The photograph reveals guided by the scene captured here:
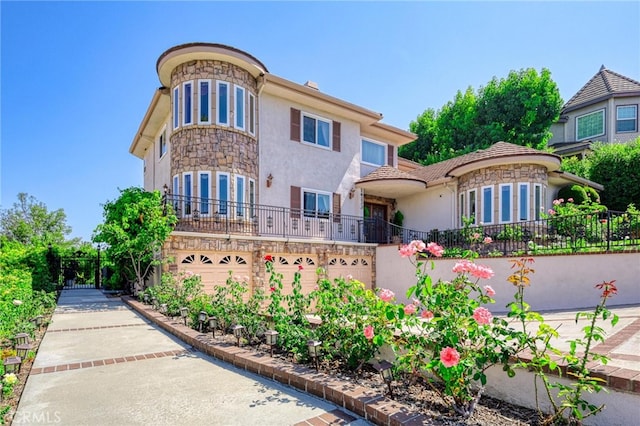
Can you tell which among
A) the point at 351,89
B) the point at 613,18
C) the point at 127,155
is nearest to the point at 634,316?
the point at 613,18

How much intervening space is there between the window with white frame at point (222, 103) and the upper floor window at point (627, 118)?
25.2m

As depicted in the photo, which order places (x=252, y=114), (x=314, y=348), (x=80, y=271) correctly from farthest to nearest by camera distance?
(x=80, y=271) < (x=252, y=114) < (x=314, y=348)

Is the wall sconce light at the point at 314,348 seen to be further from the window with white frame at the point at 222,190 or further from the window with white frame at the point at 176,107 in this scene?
the window with white frame at the point at 176,107

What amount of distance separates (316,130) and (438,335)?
1312 centimetres

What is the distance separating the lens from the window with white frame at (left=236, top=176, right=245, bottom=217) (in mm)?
12593

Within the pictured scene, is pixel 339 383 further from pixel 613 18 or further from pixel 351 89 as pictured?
pixel 351 89

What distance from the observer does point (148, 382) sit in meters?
4.12

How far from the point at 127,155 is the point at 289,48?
14008 mm

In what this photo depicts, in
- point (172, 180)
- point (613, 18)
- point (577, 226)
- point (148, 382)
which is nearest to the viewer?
point (148, 382)

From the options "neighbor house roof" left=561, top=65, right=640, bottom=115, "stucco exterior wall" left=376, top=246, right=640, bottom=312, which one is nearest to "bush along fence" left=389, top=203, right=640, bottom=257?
"stucco exterior wall" left=376, top=246, right=640, bottom=312

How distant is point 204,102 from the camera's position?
492 inches

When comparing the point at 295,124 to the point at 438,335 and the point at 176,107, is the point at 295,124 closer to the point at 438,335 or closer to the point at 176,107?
the point at 176,107

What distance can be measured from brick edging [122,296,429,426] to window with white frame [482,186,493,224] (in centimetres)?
1252

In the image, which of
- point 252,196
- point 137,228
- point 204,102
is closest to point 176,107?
point 204,102
